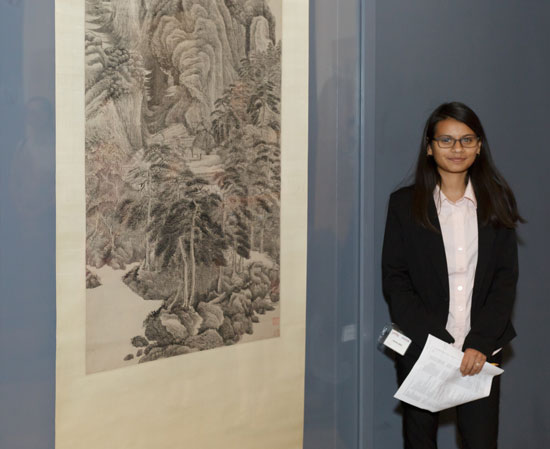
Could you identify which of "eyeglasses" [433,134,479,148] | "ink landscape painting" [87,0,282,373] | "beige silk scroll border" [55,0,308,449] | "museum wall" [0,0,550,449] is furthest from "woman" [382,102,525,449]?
"ink landscape painting" [87,0,282,373]

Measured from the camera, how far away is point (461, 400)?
2480 millimetres

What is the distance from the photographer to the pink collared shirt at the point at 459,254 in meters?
2.54

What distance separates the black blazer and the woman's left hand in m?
0.03

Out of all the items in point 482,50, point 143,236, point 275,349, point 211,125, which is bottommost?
point 275,349

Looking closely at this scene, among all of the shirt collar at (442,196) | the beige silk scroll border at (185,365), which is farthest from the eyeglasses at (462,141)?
the beige silk scroll border at (185,365)

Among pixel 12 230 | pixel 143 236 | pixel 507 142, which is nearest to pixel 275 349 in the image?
pixel 143 236

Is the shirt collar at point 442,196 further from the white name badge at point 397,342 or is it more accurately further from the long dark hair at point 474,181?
the white name badge at point 397,342

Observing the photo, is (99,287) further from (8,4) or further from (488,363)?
(488,363)

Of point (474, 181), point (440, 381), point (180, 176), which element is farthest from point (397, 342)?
point (180, 176)

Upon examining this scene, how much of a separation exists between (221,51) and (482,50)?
1442mm

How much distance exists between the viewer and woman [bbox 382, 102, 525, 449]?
251cm

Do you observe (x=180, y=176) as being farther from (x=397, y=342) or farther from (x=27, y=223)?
(x=397, y=342)

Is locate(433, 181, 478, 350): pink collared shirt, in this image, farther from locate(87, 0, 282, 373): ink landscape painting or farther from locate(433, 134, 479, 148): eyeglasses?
locate(87, 0, 282, 373): ink landscape painting

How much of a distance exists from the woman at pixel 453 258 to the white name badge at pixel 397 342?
3 cm
